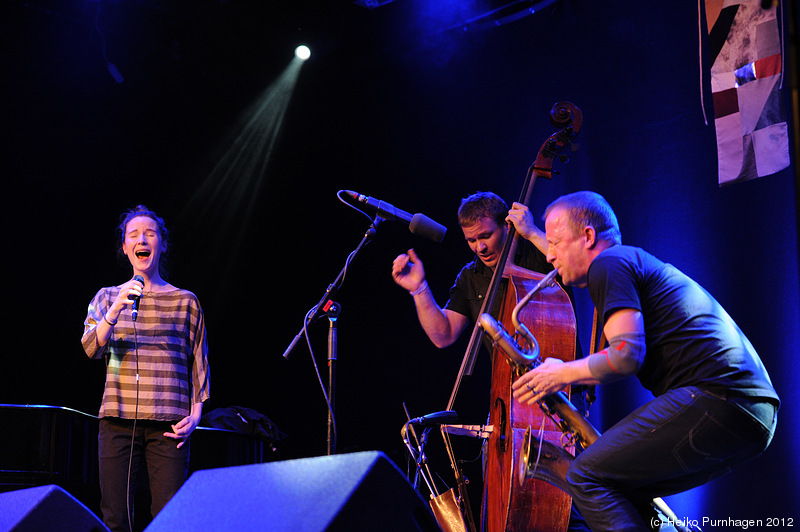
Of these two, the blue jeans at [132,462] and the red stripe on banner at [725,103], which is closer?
the blue jeans at [132,462]

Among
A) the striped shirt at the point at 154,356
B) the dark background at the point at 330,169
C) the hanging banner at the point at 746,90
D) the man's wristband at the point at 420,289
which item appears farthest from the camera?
the dark background at the point at 330,169

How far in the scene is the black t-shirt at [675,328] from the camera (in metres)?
2.28

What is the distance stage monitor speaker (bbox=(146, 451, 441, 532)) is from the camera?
145 cm

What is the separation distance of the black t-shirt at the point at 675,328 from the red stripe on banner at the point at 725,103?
8.64ft

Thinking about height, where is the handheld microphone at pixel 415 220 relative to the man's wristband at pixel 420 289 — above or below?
above

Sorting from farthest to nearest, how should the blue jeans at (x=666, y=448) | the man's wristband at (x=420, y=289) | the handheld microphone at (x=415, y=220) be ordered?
the man's wristband at (x=420, y=289) < the handheld microphone at (x=415, y=220) < the blue jeans at (x=666, y=448)

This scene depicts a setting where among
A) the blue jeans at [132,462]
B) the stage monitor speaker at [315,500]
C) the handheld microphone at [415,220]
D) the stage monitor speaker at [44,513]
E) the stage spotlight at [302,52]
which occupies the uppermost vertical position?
the stage spotlight at [302,52]

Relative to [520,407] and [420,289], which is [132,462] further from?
[520,407]

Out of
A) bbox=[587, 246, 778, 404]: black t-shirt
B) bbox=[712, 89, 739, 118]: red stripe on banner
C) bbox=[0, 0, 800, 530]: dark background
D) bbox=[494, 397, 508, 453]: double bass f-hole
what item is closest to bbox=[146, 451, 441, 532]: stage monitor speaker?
bbox=[587, 246, 778, 404]: black t-shirt

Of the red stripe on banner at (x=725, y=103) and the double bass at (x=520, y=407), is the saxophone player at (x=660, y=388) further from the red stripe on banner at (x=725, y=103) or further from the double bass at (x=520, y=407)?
the red stripe on banner at (x=725, y=103)

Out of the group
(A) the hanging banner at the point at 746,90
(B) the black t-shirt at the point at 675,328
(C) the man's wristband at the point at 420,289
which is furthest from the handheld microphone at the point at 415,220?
(A) the hanging banner at the point at 746,90

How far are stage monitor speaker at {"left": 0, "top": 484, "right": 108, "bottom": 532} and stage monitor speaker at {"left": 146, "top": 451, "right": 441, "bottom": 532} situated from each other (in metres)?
0.38

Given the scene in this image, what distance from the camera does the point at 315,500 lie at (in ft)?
4.92

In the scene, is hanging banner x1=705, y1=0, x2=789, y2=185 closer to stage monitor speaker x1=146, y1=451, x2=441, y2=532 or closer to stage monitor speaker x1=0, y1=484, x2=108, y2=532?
stage monitor speaker x1=146, y1=451, x2=441, y2=532
